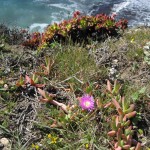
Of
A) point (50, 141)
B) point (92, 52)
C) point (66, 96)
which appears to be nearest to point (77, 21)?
point (92, 52)

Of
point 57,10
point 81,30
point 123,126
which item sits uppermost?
point 123,126

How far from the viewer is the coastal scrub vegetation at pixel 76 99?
105 inches

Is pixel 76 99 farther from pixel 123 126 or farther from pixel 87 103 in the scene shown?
pixel 123 126

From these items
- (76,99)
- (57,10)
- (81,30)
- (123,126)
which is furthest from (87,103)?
(57,10)

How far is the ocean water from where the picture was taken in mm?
9117

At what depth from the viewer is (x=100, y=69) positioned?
3486mm

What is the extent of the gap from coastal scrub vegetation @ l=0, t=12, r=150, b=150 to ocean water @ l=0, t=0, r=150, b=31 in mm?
5102

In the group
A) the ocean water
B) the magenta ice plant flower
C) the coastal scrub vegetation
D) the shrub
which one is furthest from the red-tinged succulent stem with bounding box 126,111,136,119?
the ocean water

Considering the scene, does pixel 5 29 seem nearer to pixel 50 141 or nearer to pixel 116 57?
pixel 116 57

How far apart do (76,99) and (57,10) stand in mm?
7392

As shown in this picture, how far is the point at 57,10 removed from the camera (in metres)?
10.1

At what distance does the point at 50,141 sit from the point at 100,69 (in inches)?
43.2

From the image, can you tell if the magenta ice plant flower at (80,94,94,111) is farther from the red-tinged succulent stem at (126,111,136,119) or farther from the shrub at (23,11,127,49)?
the shrub at (23,11,127,49)

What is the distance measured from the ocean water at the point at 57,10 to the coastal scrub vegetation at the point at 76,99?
201 inches
